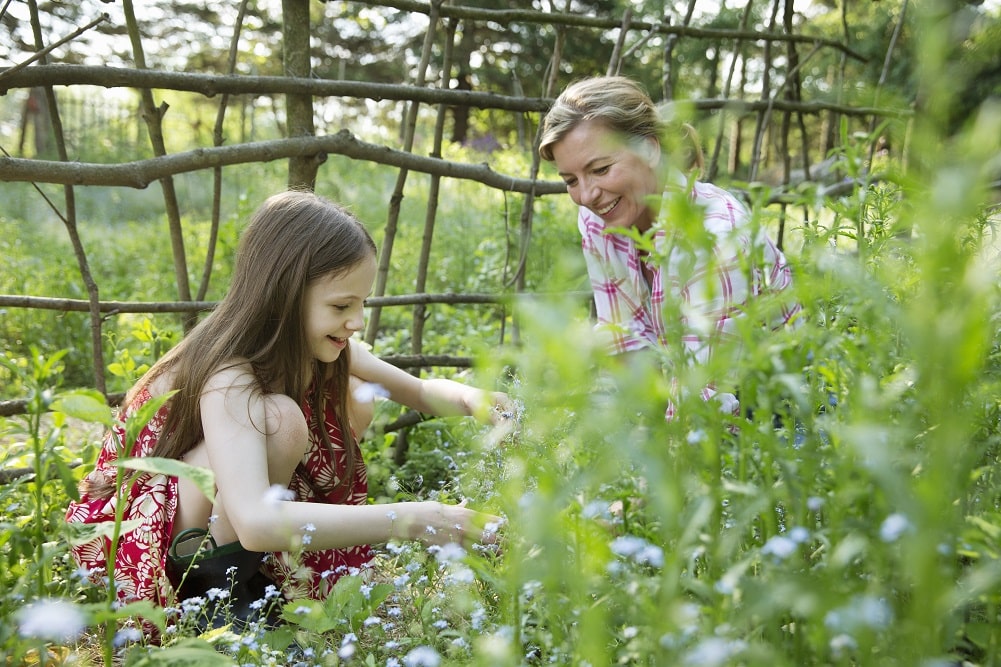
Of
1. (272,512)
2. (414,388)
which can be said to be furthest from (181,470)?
(414,388)

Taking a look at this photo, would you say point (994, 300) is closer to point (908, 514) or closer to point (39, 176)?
point (908, 514)

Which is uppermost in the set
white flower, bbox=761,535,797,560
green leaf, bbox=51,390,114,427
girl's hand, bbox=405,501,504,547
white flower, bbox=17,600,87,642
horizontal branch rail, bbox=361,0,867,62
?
horizontal branch rail, bbox=361,0,867,62

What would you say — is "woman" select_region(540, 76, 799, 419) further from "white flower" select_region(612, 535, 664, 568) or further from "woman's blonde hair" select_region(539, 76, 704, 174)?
"white flower" select_region(612, 535, 664, 568)

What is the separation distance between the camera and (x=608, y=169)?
230cm

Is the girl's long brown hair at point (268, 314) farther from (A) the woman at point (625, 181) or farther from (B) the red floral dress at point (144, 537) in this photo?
(A) the woman at point (625, 181)

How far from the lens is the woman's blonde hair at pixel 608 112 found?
2.33 m

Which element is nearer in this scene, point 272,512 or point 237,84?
point 272,512

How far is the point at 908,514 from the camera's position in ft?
2.34

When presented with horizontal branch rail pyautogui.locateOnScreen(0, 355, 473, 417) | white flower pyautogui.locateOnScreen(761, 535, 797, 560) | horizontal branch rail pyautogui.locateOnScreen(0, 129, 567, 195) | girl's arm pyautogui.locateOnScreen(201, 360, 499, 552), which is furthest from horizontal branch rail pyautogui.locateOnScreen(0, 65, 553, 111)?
white flower pyautogui.locateOnScreen(761, 535, 797, 560)

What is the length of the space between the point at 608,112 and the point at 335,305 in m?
0.99

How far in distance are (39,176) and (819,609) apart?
207cm

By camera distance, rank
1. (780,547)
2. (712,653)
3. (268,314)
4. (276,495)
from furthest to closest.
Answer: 1. (268,314)
2. (276,495)
3. (780,547)
4. (712,653)

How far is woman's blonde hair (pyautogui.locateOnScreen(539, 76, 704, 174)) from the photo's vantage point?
2.33m

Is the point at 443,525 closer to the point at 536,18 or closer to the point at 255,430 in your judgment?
the point at 255,430
